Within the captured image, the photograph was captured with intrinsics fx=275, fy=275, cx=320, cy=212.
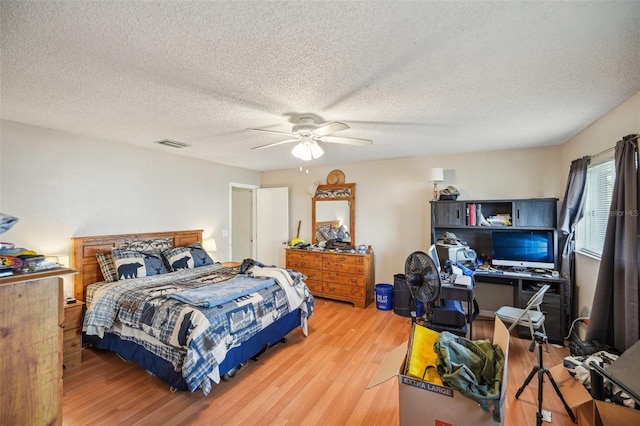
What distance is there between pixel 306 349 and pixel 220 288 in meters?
1.14

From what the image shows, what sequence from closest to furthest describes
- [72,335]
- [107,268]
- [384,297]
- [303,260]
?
[72,335]
[107,268]
[384,297]
[303,260]

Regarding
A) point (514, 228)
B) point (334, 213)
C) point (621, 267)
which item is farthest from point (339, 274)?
point (621, 267)

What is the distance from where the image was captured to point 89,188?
3.22m

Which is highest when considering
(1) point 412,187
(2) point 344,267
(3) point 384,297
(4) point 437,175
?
(4) point 437,175

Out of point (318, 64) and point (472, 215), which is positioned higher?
point (318, 64)

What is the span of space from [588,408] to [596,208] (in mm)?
2040

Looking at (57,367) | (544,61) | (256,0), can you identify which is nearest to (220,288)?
(57,367)

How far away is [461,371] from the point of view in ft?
3.76

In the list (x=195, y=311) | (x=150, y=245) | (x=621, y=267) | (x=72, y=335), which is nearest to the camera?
(x=621, y=267)

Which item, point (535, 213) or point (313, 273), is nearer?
point (535, 213)

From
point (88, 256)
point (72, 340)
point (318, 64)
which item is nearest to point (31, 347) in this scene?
point (72, 340)

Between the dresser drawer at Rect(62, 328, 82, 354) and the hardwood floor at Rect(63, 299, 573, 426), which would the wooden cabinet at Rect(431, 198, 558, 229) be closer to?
the hardwood floor at Rect(63, 299, 573, 426)

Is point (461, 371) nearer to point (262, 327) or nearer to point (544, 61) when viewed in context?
Answer: point (544, 61)

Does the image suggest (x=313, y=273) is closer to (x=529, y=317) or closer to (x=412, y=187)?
(x=412, y=187)
